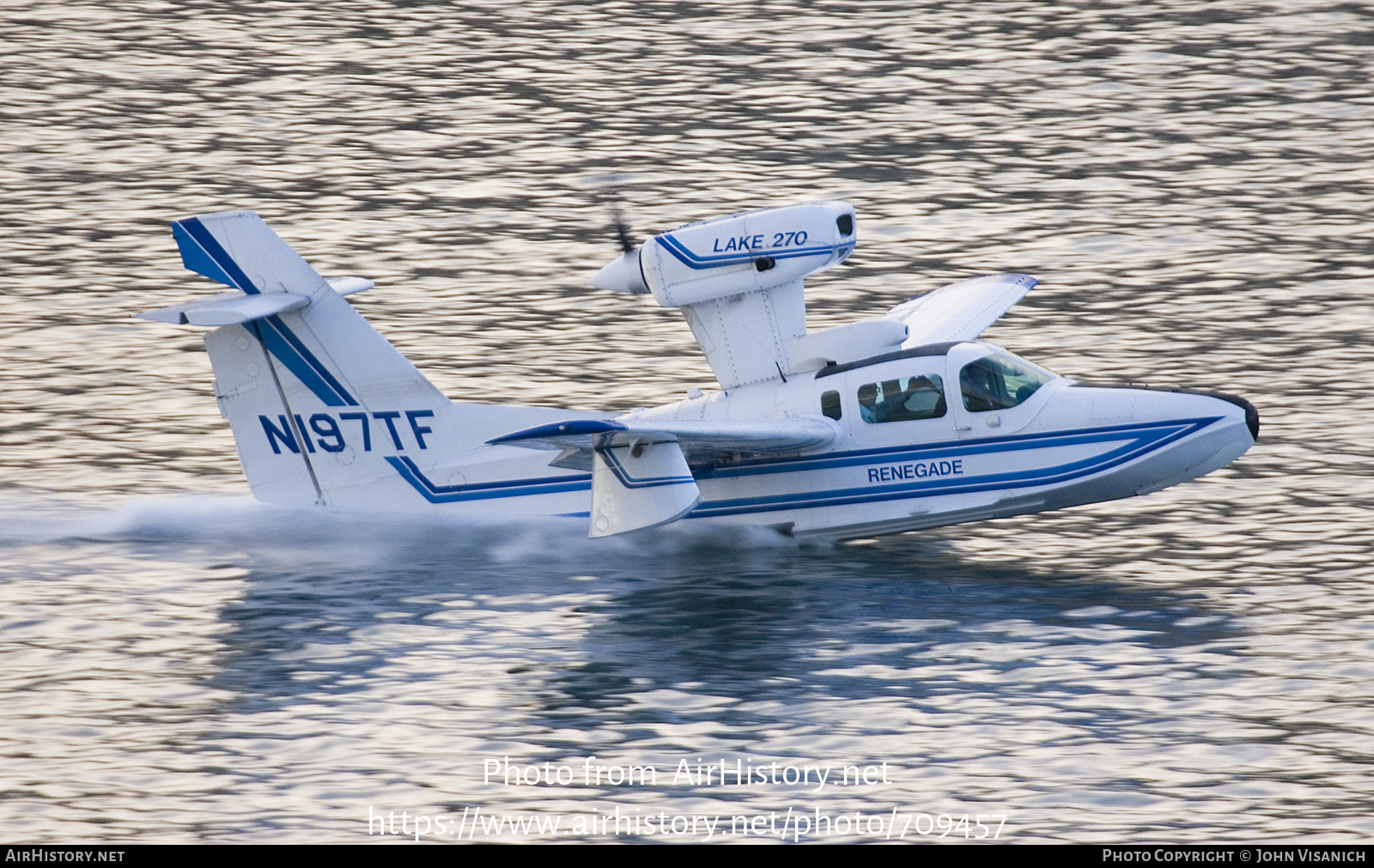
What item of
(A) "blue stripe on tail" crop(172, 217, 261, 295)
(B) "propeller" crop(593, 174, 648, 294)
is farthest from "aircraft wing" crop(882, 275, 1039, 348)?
(A) "blue stripe on tail" crop(172, 217, 261, 295)

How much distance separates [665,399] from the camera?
83.9ft

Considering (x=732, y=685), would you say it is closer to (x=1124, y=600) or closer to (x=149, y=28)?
(x=1124, y=600)

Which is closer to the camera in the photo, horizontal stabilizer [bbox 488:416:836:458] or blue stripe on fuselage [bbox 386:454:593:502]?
horizontal stabilizer [bbox 488:416:836:458]

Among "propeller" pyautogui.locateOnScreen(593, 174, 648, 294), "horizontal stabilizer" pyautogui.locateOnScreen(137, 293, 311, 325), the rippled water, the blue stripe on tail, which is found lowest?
the rippled water

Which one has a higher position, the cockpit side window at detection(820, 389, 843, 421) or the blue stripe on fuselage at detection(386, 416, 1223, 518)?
the cockpit side window at detection(820, 389, 843, 421)

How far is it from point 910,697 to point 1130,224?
1697 cm

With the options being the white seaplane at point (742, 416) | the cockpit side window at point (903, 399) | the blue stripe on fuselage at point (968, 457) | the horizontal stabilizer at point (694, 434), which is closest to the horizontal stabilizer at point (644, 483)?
the white seaplane at point (742, 416)

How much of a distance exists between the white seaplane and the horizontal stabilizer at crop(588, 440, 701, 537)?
4 cm

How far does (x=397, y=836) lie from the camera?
49.9 ft

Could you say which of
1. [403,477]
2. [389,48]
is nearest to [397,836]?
[403,477]

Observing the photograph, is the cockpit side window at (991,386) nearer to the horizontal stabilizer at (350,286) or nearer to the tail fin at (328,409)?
the tail fin at (328,409)

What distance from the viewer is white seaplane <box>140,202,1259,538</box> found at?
20.0m

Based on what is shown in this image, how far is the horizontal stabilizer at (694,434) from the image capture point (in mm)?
17797

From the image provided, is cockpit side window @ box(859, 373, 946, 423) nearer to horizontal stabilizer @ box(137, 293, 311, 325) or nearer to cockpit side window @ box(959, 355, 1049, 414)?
cockpit side window @ box(959, 355, 1049, 414)
